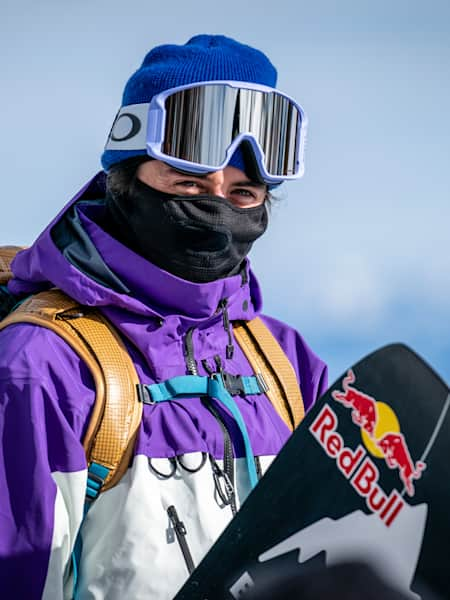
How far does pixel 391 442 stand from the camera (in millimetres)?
3051

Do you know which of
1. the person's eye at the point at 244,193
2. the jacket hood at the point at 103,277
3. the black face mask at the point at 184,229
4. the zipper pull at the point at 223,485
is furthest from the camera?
the person's eye at the point at 244,193

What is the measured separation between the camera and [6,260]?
14.0 feet

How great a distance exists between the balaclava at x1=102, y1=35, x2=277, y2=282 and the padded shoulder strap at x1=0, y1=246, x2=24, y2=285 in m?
0.38

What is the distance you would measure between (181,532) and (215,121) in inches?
52.0

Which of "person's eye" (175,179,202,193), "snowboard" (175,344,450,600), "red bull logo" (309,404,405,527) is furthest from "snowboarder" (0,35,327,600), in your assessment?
"red bull logo" (309,404,405,527)

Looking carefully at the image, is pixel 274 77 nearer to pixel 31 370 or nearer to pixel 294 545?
pixel 31 370

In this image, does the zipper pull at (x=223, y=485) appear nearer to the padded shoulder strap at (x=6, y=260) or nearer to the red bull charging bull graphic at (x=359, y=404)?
the red bull charging bull graphic at (x=359, y=404)

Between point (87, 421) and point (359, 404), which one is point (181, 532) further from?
point (359, 404)

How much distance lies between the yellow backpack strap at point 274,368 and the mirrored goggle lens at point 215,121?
21.7 inches

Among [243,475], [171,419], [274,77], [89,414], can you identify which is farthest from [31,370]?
[274,77]

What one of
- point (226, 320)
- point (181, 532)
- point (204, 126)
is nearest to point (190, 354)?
point (226, 320)

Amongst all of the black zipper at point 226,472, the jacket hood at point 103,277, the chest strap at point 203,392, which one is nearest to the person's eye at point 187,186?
the jacket hood at point 103,277

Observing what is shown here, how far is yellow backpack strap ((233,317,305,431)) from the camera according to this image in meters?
4.11

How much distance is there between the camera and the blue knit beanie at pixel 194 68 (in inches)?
158
